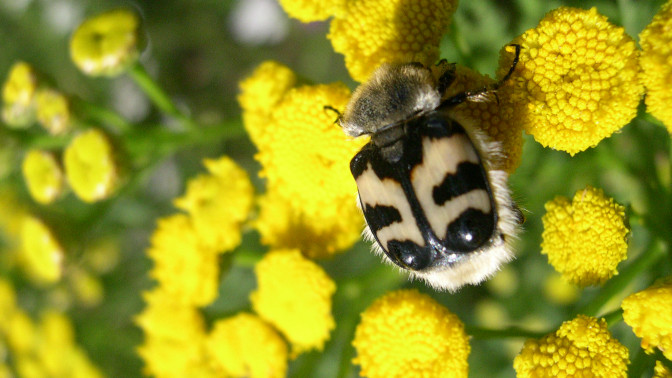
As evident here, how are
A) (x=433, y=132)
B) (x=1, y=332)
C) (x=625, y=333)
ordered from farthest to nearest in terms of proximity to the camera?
(x=1, y=332), (x=625, y=333), (x=433, y=132)

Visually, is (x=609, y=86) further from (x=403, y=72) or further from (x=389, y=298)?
(x=389, y=298)

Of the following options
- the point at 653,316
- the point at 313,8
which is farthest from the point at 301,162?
the point at 653,316

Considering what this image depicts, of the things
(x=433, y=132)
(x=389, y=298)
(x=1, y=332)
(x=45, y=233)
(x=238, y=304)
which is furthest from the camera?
(x=1, y=332)

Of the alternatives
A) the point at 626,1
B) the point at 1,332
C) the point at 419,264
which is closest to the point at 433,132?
the point at 419,264

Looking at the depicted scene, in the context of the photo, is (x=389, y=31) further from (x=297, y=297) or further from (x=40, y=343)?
(x=40, y=343)

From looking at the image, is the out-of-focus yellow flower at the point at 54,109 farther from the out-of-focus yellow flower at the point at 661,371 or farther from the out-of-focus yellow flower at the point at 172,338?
the out-of-focus yellow flower at the point at 661,371

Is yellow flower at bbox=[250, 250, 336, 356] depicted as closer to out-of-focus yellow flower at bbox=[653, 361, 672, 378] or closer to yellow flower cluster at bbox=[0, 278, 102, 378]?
out-of-focus yellow flower at bbox=[653, 361, 672, 378]
